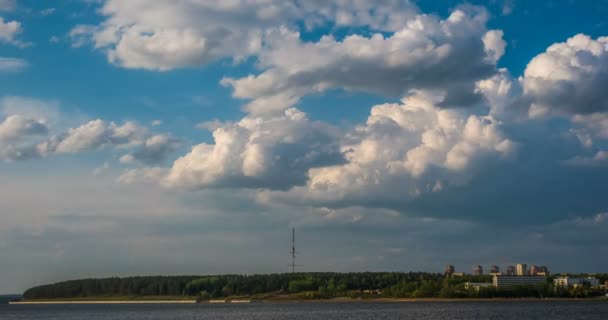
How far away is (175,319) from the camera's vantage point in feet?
501

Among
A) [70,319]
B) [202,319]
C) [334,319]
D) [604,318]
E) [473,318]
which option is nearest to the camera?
[604,318]

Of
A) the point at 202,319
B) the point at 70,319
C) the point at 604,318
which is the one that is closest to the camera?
the point at 604,318

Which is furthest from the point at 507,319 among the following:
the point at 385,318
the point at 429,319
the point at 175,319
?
the point at 175,319

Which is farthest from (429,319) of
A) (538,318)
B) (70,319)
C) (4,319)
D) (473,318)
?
(4,319)

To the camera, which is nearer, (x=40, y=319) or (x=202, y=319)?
(x=202, y=319)

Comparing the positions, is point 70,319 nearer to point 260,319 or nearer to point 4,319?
point 4,319

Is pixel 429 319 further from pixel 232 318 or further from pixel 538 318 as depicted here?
pixel 232 318

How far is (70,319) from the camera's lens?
172 m

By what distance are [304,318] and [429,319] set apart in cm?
2428

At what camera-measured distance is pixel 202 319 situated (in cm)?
15050

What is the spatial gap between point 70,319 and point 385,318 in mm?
79426

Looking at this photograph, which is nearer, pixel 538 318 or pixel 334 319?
pixel 538 318

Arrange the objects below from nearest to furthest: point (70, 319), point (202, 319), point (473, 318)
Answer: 1. point (473, 318)
2. point (202, 319)
3. point (70, 319)

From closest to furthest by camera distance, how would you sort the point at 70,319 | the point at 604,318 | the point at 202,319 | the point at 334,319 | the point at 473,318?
1. the point at 604,318
2. the point at 473,318
3. the point at 334,319
4. the point at 202,319
5. the point at 70,319
